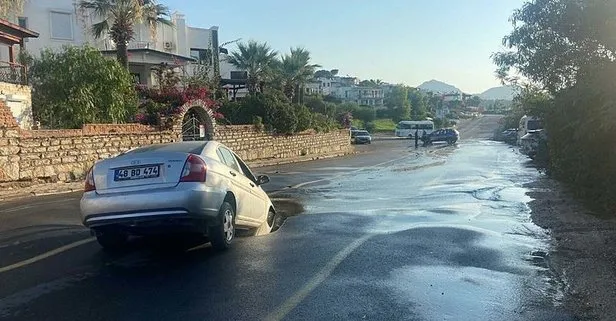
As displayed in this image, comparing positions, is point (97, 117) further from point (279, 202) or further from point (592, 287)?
point (592, 287)

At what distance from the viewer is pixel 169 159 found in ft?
23.5

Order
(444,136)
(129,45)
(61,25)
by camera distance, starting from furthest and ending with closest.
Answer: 1. (444,136)
2. (129,45)
3. (61,25)

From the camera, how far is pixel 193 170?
23.5 feet

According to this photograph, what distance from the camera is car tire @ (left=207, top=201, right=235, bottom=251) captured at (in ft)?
24.1

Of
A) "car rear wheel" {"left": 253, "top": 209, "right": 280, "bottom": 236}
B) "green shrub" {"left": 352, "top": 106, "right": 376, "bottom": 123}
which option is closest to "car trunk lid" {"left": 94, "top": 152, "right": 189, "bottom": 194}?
"car rear wheel" {"left": 253, "top": 209, "right": 280, "bottom": 236}

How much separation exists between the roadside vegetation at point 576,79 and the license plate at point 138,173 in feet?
25.3

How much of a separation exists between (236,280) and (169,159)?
1.96m

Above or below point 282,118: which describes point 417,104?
above

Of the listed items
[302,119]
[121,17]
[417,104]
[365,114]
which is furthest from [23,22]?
[417,104]

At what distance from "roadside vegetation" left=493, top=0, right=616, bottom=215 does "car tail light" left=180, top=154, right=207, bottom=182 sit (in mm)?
7153

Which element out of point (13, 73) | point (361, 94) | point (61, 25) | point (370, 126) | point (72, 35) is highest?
point (61, 25)

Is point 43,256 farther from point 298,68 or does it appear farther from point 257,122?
point 298,68

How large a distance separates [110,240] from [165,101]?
794 inches

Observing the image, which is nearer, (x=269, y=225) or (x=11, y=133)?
(x=269, y=225)
